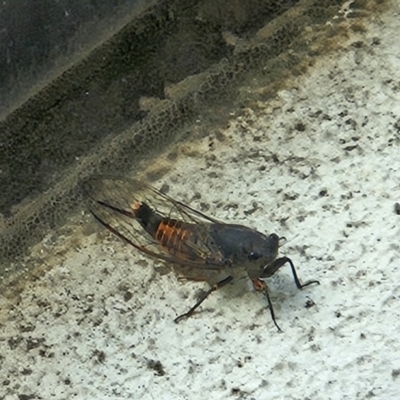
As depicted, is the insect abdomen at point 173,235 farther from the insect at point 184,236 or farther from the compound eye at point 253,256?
the compound eye at point 253,256

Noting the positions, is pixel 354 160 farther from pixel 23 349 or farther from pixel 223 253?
pixel 23 349

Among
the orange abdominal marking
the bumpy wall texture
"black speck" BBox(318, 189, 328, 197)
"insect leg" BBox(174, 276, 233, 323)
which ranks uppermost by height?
the bumpy wall texture

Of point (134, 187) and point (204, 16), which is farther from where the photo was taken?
point (204, 16)

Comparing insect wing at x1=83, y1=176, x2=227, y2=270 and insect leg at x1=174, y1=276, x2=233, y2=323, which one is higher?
insect wing at x1=83, y1=176, x2=227, y2=270

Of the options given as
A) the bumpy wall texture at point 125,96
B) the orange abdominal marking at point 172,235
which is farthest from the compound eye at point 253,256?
the bumpy wall texture at point 125,96

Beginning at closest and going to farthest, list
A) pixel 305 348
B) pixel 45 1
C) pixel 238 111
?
pixel 305 348 → pixel 45 1 → pixel 238 111

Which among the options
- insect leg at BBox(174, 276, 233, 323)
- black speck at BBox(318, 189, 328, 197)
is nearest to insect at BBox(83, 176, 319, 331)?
insect leg at BBox(174, 276, 233, 323)

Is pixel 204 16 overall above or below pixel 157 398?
above

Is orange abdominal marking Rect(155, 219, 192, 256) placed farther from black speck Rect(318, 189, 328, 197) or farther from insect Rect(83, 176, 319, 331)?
black speck Rect(318, 189, 328, 197)

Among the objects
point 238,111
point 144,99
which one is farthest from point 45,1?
point 238,111
